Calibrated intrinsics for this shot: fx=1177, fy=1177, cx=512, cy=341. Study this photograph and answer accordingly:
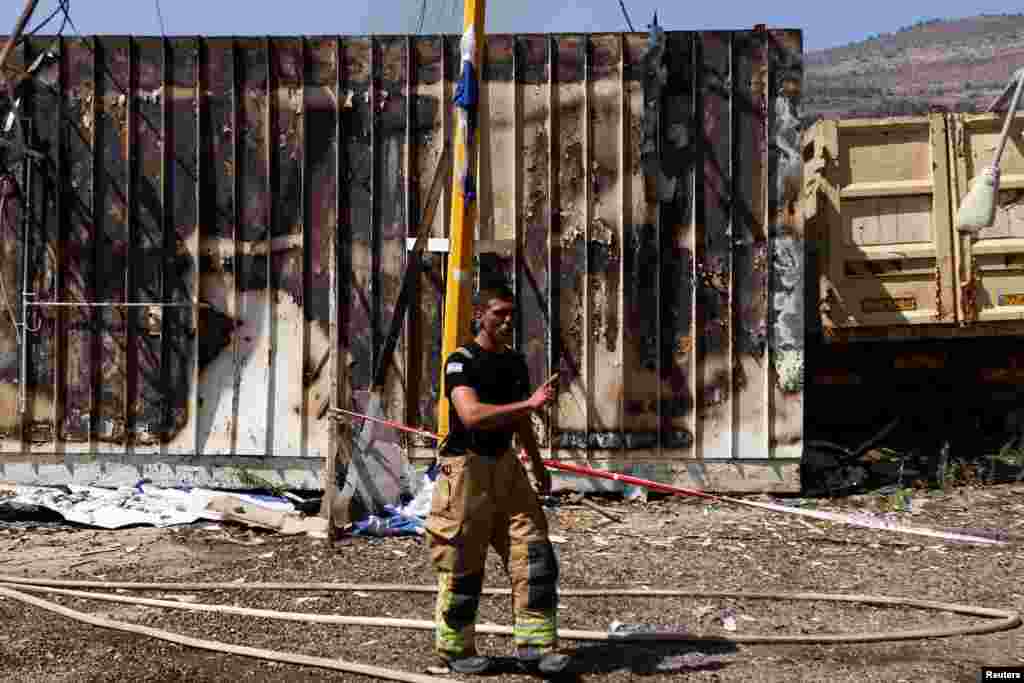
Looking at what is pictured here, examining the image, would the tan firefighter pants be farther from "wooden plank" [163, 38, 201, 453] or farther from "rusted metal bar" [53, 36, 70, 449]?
"rusted metal bar" [53, 36, 70, 449]

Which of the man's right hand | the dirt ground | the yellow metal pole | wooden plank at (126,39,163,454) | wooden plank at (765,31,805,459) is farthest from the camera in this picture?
wooden plank at (126,39,163,454)

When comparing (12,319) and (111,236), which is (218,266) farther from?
(12,319)

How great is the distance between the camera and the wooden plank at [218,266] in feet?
32.0

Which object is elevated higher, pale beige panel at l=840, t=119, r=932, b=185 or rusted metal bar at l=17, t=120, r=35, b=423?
pale beige panel at l=840, t=119, r=932, b=185

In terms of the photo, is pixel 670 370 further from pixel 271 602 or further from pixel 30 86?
pixel 30 86

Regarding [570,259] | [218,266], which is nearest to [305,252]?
[218,266]

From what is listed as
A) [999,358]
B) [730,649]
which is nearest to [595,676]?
[730,649]

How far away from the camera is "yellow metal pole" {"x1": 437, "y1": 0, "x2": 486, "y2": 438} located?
341 inches

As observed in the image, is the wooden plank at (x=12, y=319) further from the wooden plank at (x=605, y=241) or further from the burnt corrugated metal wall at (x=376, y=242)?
the wooden plank at (x=605, y=241)

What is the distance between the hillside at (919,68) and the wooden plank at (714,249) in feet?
Result: 89.8

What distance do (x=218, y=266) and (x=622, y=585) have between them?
15.1 ft

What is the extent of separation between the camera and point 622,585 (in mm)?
7086

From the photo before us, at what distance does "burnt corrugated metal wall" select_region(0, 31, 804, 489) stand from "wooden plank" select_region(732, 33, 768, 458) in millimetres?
18

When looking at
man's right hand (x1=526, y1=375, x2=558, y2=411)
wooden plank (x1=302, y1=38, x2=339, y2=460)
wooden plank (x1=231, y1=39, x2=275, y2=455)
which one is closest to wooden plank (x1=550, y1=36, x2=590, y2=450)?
wooden plank (x1=302, y1=38, x2=339, y2=460)
